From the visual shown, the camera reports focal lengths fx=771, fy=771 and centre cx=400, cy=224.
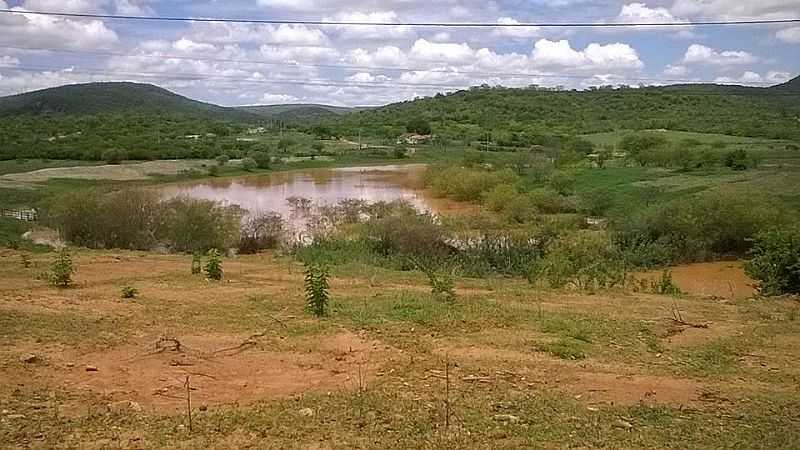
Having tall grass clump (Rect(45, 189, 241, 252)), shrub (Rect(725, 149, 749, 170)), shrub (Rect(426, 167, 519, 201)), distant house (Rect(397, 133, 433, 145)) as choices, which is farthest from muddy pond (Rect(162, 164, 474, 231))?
distant house (Rect(397, 133, 433, 145))

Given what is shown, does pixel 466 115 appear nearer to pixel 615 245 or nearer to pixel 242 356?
pixel 615 245

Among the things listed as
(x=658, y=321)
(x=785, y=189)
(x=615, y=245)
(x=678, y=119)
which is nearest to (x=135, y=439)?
(x=658, y=321)

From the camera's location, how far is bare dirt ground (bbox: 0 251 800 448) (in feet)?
19.9

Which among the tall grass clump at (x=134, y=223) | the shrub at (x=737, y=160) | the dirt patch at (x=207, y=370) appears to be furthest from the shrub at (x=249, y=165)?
the dirt patch at (x=207, y=370)

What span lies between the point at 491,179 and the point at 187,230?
2254 centimetres

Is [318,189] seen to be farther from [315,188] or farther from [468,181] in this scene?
[468,181]

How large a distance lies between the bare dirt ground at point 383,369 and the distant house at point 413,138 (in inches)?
2453

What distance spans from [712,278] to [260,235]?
48.4 feet

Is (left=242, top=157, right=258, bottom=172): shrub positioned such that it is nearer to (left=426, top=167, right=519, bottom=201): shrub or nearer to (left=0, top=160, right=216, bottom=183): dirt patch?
(left=0, top=160, right=216, bottom=183): dirt patch

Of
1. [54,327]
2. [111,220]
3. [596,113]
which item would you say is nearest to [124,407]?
[54,327]

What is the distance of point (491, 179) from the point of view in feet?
141

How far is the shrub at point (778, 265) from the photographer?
1647 cm

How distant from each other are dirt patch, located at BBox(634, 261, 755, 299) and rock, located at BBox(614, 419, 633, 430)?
567 inches

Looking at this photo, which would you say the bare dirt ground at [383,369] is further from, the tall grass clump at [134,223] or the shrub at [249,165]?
the shrub at [249,165]
